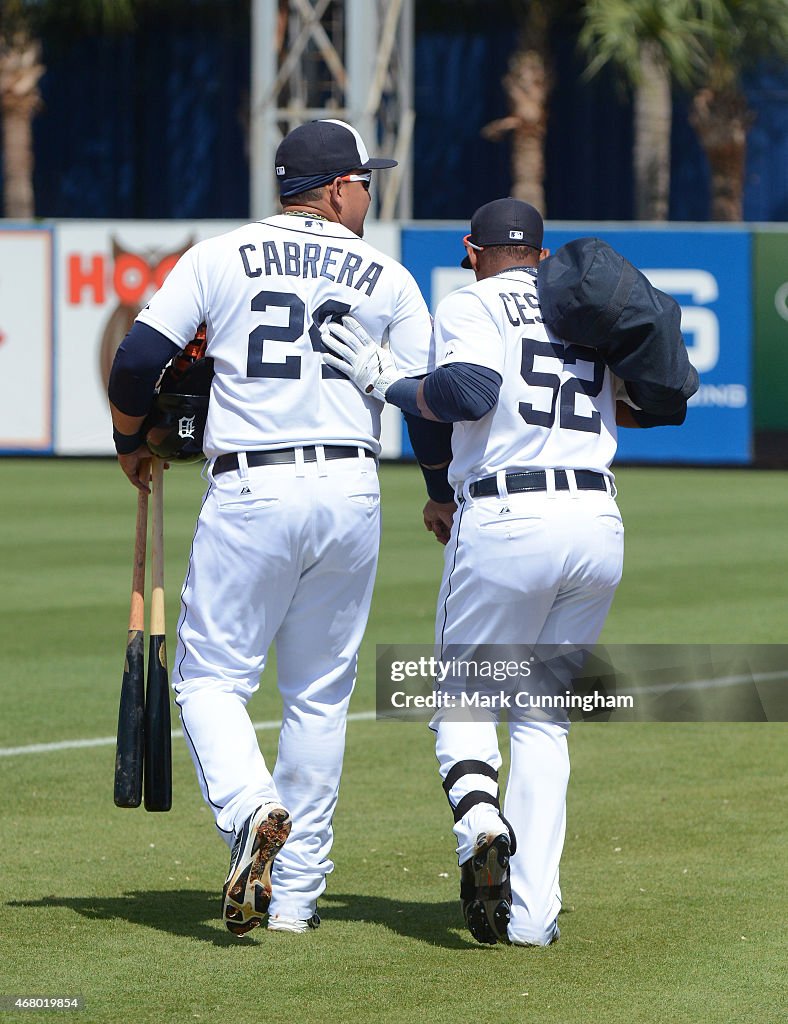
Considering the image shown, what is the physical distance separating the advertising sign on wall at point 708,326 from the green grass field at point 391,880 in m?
9.73

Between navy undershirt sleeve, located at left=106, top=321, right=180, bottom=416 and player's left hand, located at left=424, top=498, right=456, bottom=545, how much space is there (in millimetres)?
917

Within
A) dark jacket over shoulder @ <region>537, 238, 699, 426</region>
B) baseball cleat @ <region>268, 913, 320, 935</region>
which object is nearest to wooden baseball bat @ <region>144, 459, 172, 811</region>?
baseball cleat @ <region>268, 913, 320, 935</region>

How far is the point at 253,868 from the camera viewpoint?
4.96 metres

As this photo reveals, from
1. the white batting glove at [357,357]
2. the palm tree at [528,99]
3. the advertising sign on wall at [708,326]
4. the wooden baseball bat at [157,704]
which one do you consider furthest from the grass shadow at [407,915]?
the palm tree at [528,99]

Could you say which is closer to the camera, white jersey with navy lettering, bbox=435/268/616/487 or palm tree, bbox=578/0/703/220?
white jersey with navy lettering, bbox=435/268/616/487

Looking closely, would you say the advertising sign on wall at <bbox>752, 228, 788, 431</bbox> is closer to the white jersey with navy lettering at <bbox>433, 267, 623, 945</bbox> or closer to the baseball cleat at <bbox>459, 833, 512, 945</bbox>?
the white jersey with navy lettering at <bbox>433, 267, 623, 945</bbox>

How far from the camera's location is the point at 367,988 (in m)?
4.89

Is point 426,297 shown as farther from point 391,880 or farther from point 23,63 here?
point 23,63

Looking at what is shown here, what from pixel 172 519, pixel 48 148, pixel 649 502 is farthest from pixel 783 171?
pixel 172 519

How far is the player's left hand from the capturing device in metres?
5.75

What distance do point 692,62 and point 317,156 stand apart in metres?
26.8

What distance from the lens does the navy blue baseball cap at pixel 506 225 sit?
544 cm

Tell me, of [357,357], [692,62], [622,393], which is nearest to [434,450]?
[357,357]

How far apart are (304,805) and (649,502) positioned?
1325 cm
